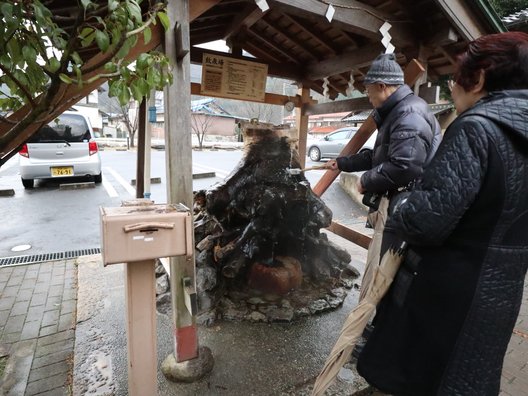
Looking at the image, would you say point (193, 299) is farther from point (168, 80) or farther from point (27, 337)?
point (27, 337)

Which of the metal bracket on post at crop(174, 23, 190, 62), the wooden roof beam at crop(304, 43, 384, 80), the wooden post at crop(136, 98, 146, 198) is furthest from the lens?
the wooden roof beam at crop(304, 43, 384, 80)

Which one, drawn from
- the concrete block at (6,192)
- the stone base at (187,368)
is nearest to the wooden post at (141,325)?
the stone base at (187,368)

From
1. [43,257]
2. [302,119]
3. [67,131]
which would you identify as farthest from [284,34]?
[67,131]

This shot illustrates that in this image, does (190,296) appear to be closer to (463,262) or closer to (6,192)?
(463,262)

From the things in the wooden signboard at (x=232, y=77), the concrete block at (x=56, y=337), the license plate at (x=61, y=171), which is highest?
the wooden signboard at (x=232, y=77)

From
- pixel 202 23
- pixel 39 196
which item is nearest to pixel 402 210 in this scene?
pixel 202 23

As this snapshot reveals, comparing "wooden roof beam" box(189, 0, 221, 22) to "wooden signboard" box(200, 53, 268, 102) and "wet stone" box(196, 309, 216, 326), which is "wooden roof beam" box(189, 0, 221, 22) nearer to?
"wooden signboard" box(200, 53, 268, 102)

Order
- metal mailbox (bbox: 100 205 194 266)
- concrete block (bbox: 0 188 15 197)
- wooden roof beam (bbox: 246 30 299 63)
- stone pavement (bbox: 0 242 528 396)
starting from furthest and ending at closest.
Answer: concrete block (bbox: 0 188 15 197) → wooden roof beam (bbox: 246 30 299 63) → stone pavement (bbox: 0 242 528 396) → metal mailbox (bbox: 100 205 194 266)

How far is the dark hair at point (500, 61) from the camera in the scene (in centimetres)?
129

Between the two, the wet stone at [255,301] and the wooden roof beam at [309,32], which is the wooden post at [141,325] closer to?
the wet stone at [255,301]

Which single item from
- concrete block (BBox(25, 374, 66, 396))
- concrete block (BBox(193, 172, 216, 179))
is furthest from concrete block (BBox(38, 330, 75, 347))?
concrete block (BBox(193, 172, 216, 179))

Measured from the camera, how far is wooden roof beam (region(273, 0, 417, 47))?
8.32 feet

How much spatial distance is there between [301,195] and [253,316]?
52.0 inches

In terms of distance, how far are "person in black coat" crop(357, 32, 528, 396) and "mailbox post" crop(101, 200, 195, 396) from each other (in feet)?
3.81
